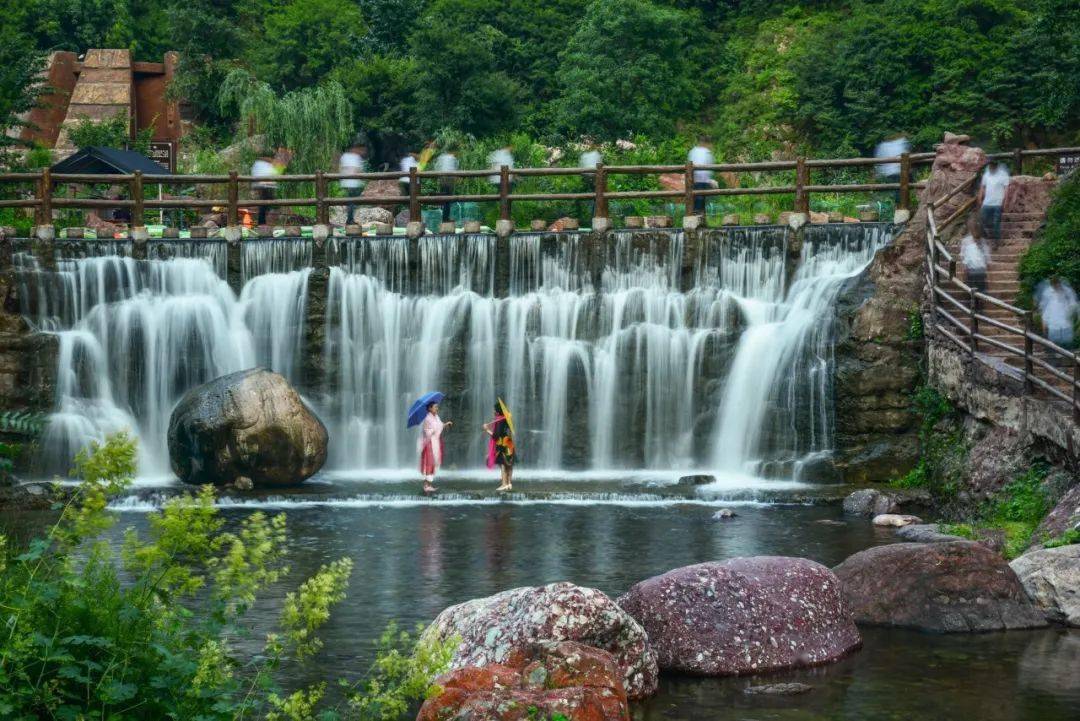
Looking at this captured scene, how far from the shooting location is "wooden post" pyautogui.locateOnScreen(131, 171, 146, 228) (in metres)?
25.7

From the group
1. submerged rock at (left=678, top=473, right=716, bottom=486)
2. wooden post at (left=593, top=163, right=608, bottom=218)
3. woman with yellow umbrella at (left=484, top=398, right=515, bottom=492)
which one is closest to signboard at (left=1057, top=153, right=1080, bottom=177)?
wooden post at (left=593, top=163, right=608, bottom=218)

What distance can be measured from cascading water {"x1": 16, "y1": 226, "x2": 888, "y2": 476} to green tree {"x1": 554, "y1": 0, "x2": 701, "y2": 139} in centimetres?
1454

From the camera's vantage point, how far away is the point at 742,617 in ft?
39.4

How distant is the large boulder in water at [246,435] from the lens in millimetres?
21906

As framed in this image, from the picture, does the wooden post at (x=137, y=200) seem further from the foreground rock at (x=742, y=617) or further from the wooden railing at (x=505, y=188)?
the foreground rock at (x=742, y=617)

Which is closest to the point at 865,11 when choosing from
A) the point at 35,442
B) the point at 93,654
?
the point at 35,442

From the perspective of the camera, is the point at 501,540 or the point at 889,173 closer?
the point at 501,540

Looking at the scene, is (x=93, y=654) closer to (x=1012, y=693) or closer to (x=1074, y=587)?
(x=1012, y=693)

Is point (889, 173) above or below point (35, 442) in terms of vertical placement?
above

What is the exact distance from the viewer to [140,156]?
34.2 m

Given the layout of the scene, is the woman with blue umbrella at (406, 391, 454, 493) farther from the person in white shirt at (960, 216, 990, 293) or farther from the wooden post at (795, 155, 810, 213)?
the person in white shirt at (960, 216, 990, 293)

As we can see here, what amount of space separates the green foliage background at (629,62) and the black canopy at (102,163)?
8.80 feet

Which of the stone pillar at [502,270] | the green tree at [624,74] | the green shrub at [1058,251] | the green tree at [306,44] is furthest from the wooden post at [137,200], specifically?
the green tree at [306,44]

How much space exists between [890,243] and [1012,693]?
13.2 m
